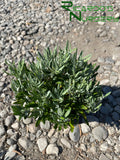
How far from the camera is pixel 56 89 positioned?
2.35 meters

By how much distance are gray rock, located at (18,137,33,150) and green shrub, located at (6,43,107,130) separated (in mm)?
552

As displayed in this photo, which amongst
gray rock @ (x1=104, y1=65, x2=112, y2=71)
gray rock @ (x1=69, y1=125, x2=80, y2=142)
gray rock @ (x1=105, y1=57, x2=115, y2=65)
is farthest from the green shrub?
gray rock @ (x1=105, y1=57, x2=115, y2=65)

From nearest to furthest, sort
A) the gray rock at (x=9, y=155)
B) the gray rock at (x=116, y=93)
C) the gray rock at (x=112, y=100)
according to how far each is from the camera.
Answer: the gray rock at (x=9, y=155), the gray rock at (x=112, y=100), the gray rock at (x=116, y=93)

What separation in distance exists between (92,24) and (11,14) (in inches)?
96.5

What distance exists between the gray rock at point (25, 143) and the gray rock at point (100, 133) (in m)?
1.02

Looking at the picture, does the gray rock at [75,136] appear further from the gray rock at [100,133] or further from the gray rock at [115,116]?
the gray rock at [115,116]

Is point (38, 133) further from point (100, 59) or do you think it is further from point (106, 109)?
point (100, 59)

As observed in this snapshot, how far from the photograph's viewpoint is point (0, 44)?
4.57m

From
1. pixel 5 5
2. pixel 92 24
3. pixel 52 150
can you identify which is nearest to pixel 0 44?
pixel 5 5

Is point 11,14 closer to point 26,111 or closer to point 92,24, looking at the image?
point 92,24

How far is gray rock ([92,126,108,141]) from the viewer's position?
293 cm

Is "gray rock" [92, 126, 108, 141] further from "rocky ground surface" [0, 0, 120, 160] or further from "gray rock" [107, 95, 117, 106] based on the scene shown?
"gray rock" [107, 95, 117, 106]

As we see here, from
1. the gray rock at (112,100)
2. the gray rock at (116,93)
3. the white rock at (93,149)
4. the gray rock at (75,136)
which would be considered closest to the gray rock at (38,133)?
the gray rock at (75,136)

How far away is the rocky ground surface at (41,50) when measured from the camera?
2.81 metres
